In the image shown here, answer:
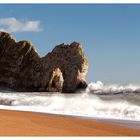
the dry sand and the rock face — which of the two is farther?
the rock face

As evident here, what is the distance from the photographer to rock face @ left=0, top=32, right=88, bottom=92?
60.3 ft

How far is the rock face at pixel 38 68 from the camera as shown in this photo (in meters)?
Result: 18.4

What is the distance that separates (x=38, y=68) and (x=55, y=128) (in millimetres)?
14961

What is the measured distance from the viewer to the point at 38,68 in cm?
2028

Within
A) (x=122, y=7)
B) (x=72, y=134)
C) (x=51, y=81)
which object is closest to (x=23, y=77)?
(x=51, y=81)

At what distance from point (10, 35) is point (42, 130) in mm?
15758

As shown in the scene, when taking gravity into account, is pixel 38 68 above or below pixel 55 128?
above

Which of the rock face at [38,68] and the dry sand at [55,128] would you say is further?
the rock face at [38,68]

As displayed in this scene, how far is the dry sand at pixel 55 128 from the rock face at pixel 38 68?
11.0 meters

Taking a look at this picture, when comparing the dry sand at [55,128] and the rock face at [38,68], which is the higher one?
the rock face at [38,68]

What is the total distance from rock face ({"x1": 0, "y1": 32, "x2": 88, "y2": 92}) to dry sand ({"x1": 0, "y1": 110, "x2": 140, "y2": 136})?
36.0 feet

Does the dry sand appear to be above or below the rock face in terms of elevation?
below

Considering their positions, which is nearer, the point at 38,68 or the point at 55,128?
the point at 55,128
